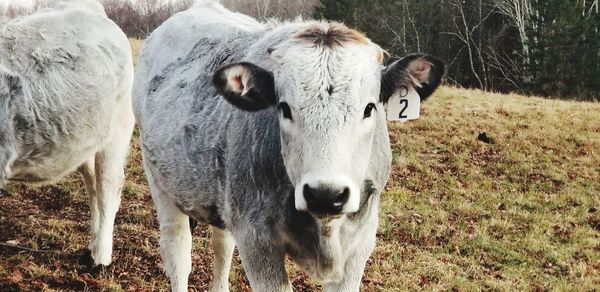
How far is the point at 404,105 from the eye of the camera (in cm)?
313

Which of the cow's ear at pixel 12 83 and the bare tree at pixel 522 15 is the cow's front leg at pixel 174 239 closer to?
the cow's ear at pixel 12 83

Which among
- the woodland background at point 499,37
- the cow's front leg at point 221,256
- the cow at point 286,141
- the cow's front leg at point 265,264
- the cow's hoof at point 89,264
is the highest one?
the cow at point 286,141

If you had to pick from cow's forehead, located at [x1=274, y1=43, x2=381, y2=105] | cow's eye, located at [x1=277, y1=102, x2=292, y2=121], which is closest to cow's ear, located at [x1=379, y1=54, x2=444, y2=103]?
cow's forehead, located at [x1=274, y1=43, x2=381, y2=105]

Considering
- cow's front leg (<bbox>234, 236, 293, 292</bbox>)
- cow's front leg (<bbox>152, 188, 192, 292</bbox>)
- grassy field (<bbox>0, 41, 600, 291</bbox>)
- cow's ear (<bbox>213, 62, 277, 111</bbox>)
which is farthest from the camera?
grassy field (<bbox>0, 41, 600, 291</bbox>)

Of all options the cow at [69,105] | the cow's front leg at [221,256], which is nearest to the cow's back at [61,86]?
the cow at [69,105]

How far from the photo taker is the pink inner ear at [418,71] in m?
2.92

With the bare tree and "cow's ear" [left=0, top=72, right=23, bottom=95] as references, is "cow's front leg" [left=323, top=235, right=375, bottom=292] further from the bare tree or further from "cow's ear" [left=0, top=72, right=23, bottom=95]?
the bare tree

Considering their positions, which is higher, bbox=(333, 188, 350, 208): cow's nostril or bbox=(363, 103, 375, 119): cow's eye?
bbox=(363, 103, 375, 119): cow's eye

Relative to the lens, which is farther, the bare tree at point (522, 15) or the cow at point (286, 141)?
the bare tree at point (522, 15)

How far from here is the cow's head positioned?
2424 millimetres

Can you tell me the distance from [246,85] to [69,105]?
10.8 ft

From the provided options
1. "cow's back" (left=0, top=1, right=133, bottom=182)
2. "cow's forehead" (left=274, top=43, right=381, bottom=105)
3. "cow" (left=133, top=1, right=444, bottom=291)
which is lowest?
"cow's back" (left=0, top=1, right=133, bottom=182)

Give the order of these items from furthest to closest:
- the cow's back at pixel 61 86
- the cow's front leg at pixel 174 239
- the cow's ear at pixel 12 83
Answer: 1. the cow's back at pixel 61 86
2. the cow's ear at pixel 12 83
3. the cow's front leg at pixel 174 239

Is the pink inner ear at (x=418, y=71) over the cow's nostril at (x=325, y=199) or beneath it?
over
